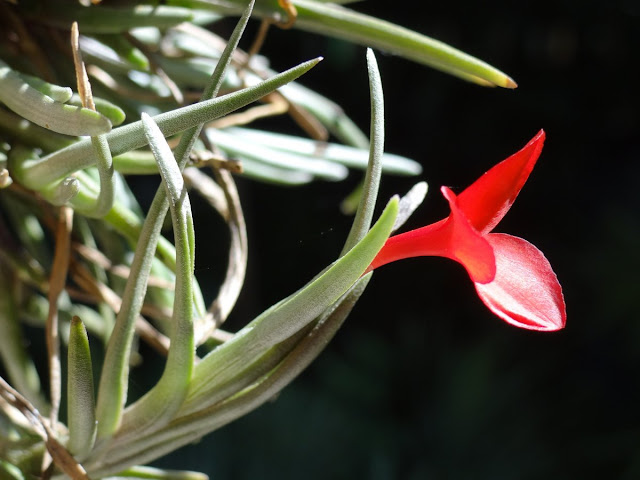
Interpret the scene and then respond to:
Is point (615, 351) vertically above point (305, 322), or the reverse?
point (305, 322)

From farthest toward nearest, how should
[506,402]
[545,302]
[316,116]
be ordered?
[506,402] → [316,116] → [545,302]

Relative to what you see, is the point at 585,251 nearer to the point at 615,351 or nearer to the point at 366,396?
the point at 615,351

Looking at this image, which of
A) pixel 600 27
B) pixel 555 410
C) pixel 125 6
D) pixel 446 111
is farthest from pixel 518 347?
pixel 125 6

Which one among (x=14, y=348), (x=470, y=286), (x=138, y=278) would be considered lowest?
(x=470, y=286)

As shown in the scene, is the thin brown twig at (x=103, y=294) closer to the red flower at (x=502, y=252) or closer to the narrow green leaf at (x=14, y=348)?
the narrow green leaf at (x=14, y=348)

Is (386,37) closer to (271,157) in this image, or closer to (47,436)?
(271,157)

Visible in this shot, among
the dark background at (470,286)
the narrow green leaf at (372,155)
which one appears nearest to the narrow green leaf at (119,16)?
the narrow green leaf at (372,155)

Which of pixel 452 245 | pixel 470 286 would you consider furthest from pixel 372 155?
pixel 470 286
